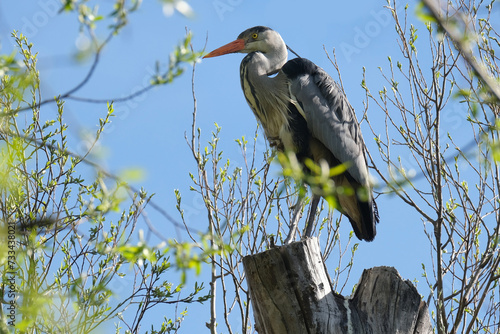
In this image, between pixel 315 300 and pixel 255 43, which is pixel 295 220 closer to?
pixel 315 300

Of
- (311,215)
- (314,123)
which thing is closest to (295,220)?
(311,215)

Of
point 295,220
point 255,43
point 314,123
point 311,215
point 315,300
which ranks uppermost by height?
point 255,43

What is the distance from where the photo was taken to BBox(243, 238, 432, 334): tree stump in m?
2.87

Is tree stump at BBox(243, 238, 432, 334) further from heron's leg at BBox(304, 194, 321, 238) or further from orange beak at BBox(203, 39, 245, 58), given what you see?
orange beak at BBox(203, 39, 245, 58)

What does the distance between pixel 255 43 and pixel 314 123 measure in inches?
40.0

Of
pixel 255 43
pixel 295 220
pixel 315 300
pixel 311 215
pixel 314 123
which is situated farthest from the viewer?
pixel 255 43

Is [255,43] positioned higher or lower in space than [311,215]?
higher

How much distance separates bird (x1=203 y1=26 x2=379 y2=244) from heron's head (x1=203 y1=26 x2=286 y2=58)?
0.15 meters

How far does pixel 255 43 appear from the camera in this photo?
203 inches

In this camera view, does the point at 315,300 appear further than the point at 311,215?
No

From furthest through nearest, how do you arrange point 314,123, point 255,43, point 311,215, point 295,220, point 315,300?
point 255,43 < point 314,123 < point 311,215 < point 295,220 < point 315,300

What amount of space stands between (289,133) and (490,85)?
3.39 meters

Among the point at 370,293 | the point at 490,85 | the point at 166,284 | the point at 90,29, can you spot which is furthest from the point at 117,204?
the point at 166,284

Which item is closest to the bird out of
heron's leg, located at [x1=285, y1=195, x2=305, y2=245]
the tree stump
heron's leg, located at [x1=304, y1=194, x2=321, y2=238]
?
heron's leg, located at [x1=304, y1=194, x2=321, y2=238]
